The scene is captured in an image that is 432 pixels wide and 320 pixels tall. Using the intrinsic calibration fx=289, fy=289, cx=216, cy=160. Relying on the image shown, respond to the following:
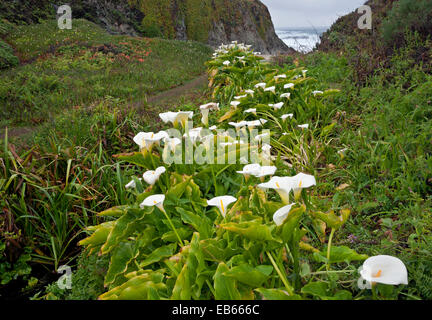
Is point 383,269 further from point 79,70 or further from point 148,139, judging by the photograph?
point 79,70

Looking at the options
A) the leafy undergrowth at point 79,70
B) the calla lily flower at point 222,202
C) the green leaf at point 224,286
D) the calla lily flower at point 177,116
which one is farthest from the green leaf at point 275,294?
the leafy undergrowth at point 79,70

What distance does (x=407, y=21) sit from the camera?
4449mm

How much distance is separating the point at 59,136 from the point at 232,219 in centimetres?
293

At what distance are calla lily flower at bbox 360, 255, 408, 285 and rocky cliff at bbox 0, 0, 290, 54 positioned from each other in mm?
17407

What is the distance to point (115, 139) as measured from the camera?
134 inches

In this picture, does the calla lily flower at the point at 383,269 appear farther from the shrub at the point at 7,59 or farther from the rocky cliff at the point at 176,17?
the rocky cliff at the point at 176,17

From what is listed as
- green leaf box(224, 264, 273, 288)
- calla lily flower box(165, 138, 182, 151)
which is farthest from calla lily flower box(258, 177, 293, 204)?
calla lily flower box(165, 138, 182, 151)

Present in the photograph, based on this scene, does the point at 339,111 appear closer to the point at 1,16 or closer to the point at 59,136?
the point at 59,136

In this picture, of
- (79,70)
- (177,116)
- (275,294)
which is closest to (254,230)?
(275,294)

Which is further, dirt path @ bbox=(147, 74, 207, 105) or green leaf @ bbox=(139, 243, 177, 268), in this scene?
dirt path @ bbox=(147, 74, 207, 105)

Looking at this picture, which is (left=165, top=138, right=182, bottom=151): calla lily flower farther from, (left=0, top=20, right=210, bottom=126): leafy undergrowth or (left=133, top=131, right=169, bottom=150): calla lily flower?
(left=0, top=20, right=210, bottom=126): leafy undergrowth

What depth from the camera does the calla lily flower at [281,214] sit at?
1162 millimetres

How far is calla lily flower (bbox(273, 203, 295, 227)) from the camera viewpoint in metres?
1.16

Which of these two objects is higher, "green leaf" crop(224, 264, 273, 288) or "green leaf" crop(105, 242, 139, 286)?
"green leaf" crop(224, 264, 273, 288)
